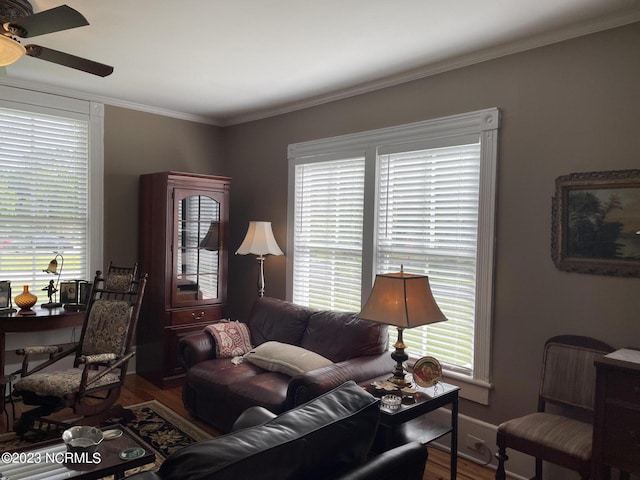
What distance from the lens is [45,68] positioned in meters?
3.66

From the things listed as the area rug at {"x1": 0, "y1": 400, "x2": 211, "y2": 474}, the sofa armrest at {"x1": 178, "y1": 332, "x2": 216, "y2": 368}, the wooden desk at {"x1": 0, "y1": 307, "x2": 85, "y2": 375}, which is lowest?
A: the area rug at {"x1": 0, "y1": 400, "x2": 211, "y2": 474}

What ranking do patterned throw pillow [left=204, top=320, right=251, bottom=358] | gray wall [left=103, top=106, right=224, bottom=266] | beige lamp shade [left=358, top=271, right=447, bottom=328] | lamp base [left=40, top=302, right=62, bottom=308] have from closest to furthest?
beige lamp shade [left=358, top=271, right=447, bottom=328] → patterned throw pillow [left=204, top=320, right=251, bottom=358] → lamp base [left=40, top=302, right=62, bottom=308] → gray wall [left=103, top=106, right=224, bottom=266]

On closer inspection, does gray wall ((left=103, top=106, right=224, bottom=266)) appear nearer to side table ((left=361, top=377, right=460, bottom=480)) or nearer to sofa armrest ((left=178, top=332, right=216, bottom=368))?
sofa armrest ((left=178, top=332, right=216, bottom=368))

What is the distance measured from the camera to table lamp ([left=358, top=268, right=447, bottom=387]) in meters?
2.48

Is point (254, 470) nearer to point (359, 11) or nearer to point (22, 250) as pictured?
point (359, 11)

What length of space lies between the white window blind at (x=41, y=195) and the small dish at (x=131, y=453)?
2.62m

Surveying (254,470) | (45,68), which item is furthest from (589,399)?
(45,68)

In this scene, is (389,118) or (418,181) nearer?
(418,181)

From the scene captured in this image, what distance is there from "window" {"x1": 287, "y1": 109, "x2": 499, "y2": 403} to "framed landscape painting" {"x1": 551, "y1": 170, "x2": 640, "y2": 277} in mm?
422

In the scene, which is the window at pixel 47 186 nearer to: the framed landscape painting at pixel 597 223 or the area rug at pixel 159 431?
the area rug at pixel 159 431

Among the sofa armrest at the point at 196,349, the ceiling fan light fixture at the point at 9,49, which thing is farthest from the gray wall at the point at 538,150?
the ceiling fan light fixture at the point at 9,49

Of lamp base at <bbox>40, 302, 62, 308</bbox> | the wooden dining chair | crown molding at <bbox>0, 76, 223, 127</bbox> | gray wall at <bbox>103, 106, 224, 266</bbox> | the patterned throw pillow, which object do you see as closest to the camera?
the wooden dining chair

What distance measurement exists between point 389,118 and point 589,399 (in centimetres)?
232

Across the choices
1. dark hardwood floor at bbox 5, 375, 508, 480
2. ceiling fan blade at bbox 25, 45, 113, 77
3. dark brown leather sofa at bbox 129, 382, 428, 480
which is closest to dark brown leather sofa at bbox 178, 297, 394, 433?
dark hardwood floor at bbox 5, 375, 508, 480
